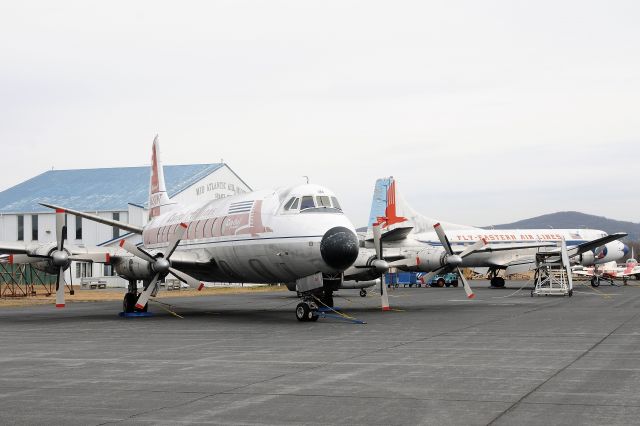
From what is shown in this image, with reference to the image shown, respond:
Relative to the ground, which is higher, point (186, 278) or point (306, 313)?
point (186, 278)

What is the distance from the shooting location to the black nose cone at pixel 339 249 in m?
22.6

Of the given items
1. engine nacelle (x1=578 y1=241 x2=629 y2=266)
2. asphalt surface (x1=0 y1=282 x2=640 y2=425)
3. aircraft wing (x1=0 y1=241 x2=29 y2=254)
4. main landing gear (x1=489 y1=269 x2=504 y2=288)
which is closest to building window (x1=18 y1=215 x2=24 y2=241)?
main landing gear (x1=489 y1=269 x2=504 y2=288)

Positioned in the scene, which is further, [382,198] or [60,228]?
[382,198]

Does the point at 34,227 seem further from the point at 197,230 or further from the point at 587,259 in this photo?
the point at 587,259

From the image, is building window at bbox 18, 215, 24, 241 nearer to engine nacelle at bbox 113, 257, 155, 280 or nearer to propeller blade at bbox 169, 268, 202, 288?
engine nacelle at bbox 113, 257, 155, 280

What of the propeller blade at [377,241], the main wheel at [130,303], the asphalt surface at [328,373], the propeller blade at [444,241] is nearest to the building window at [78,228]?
the main wheel at [130,303]

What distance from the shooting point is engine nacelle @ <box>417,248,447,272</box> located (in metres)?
31.4

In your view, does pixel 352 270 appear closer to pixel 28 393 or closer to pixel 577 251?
pixel 28 393

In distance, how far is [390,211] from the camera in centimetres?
5466

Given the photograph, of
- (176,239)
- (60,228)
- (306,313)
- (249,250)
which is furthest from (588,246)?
(60,228)

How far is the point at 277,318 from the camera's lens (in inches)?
1042

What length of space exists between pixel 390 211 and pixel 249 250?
30.0 meters

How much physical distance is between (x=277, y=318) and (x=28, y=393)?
52.0ft

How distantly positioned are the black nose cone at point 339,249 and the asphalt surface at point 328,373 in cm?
197
